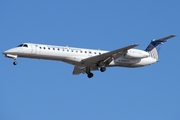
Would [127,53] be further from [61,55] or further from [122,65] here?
[61,55]

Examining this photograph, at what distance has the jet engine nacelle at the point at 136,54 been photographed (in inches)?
1274

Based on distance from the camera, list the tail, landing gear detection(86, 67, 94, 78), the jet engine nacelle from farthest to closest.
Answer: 1. the tail
2. landing gear detection(86, 67, 94, 78)
3. the jet engine nacelle

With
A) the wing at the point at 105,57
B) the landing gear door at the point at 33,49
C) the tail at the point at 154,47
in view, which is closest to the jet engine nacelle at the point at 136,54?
the wing at the point at 105,57

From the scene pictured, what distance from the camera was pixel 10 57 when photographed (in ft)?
98.7

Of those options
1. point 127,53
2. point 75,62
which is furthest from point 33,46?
point 127,53

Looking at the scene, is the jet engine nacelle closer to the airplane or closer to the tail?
the airplane

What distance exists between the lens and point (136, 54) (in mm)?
32750

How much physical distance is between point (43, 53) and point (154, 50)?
28.9 feet

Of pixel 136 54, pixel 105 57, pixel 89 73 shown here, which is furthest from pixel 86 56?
pixel 136 54

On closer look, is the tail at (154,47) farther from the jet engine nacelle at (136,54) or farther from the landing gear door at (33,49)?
the landing gear door at (33,49)

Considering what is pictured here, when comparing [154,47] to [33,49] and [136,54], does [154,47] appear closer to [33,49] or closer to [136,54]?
[136,54]

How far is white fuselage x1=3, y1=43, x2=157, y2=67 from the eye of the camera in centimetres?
3017

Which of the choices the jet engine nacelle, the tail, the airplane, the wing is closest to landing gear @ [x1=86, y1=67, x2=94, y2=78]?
the airplane

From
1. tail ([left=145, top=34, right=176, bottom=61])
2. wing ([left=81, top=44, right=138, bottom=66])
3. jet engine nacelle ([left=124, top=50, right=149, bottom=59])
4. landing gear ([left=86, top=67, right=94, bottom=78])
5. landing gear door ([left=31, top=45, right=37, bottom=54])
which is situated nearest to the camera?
landing gear door ([left=31, top=45, right=37, bottom=54])
